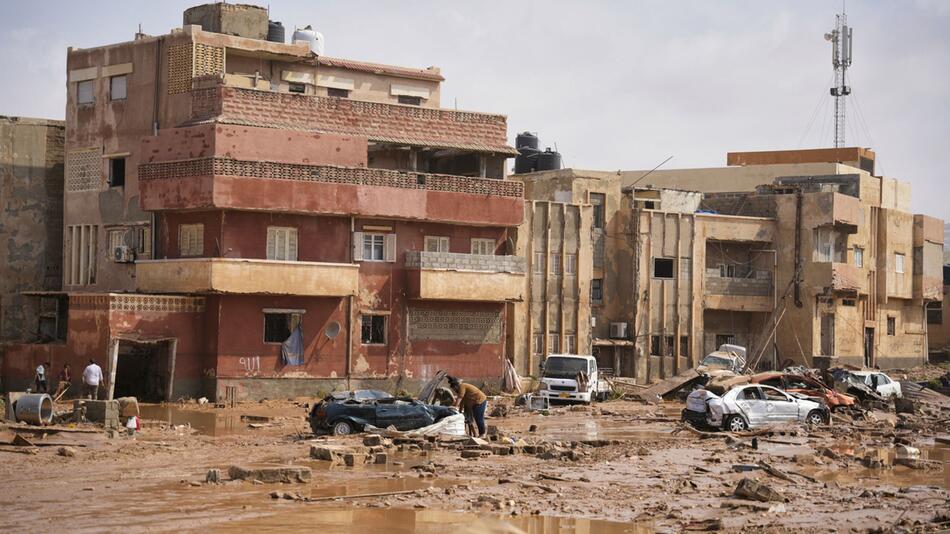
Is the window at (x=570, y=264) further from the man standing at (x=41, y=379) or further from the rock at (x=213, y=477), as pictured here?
the rock at (x=213, y=477)

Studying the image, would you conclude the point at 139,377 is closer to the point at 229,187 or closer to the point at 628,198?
the point at 229,187

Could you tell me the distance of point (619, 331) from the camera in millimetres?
49938

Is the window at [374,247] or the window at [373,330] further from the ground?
the window at [374,247]

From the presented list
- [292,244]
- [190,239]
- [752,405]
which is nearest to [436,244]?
[292,244]

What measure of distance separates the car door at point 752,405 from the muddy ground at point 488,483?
820 millimetres

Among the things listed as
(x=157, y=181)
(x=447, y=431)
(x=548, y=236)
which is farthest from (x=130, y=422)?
(x=548, y=236)

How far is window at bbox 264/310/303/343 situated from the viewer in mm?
39156

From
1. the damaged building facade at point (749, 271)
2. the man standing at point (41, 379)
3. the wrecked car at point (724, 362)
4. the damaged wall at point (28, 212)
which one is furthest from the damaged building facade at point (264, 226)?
the wrecked car at point (724, 362)

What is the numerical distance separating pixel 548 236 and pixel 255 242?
40.5ft

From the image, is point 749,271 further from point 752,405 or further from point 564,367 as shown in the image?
point 752,405

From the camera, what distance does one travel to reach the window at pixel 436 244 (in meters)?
42.2

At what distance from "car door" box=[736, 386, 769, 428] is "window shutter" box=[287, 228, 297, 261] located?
586 inches

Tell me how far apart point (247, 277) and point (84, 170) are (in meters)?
9.24

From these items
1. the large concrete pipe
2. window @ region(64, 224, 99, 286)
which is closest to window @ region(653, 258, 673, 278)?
window @ region(64, 224, 99, 286)
